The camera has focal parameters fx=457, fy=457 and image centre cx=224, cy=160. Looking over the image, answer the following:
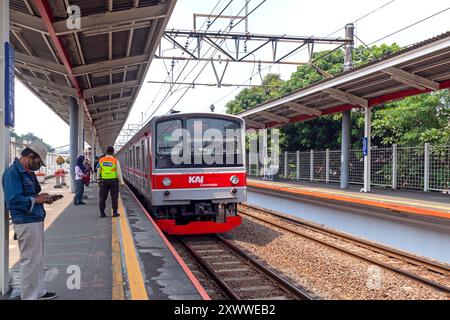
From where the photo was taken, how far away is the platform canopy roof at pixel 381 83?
10.9 metres

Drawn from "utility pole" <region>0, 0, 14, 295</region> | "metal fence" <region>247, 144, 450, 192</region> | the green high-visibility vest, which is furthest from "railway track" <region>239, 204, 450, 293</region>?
"utility pole" <region>0, 0, 14, 295</region>

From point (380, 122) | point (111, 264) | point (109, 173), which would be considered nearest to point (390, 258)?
point (111, 264)

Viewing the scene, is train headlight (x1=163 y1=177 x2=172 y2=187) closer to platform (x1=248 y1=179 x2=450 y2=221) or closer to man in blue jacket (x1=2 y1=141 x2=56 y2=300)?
platform (x1=248 y1=179 x2=450 y2=221)

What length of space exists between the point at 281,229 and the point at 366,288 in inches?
224

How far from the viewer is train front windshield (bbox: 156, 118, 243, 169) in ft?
32.6

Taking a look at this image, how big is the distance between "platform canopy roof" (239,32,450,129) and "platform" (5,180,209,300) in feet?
23.9

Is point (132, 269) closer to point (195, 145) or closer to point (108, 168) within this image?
point (195, 145)

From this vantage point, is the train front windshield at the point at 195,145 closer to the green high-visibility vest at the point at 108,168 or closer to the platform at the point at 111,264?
the green high-visibility vest at the point at 108,168

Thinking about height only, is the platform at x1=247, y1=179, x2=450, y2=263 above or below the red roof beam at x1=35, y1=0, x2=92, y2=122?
below

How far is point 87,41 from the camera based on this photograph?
11.4 metres

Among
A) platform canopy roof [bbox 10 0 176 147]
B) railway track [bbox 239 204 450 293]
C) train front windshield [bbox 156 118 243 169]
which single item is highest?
platform canopy roof [bbox 10 0 176 147]

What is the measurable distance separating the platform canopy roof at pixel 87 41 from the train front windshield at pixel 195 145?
2.36 meters

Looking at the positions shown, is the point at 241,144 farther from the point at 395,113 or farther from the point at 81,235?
the point at 395,113

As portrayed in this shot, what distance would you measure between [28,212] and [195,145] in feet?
19.8
